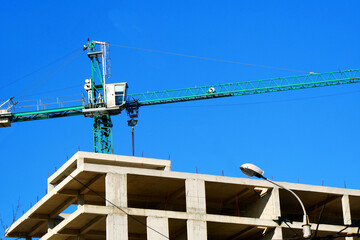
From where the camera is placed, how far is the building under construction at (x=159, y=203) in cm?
5509

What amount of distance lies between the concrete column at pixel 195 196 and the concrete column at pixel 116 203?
524cm

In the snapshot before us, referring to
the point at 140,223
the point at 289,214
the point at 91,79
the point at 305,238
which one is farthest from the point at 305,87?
the point at 305,238

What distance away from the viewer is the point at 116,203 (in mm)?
54531

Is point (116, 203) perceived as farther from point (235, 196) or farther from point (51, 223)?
point (235, 196)

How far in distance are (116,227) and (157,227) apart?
3405 mm

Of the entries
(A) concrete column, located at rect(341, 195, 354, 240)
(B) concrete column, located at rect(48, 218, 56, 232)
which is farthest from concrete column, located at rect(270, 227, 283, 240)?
(B) concrete column, located at rect(48, 218, 56, 232)

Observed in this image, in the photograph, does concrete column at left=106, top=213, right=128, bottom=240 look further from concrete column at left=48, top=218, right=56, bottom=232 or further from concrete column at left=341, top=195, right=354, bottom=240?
concrete column at left=341, top=195, right=354, bottom=240

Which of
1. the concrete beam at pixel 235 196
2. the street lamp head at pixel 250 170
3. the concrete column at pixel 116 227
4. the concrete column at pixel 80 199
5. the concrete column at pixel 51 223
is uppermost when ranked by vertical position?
the concrete beam at pixel 235 196

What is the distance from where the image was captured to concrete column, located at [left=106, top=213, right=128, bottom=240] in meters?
53.3

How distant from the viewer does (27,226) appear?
67.2 metres

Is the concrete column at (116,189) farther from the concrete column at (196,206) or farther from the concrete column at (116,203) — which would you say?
the concrete column at (196,206)

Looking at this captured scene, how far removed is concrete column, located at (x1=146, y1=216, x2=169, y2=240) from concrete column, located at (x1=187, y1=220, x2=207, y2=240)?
1.89 meters

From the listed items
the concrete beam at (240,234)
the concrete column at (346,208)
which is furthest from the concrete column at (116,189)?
the concrete column at (346,208)

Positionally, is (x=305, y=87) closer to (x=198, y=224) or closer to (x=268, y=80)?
(x=268, y=80)
